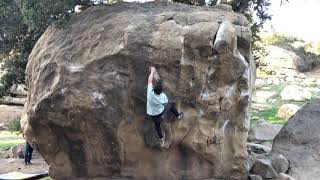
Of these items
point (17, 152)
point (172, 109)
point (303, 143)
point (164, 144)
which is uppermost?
point (172, 109)

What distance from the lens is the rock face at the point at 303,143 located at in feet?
37.3

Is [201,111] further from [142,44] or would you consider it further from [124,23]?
[124,23]

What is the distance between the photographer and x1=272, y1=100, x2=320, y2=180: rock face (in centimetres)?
1138

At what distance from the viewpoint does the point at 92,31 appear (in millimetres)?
10430

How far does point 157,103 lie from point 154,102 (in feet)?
0.21

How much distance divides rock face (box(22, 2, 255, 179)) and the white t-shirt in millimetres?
449

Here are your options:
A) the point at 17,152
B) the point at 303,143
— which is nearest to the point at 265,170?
the point at 303,143

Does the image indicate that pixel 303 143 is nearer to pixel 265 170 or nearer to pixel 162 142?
pixel 265 170

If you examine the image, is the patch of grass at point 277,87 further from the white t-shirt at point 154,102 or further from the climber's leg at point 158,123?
the white t-shirt at point 154,102

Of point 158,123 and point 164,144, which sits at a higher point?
point 158,123

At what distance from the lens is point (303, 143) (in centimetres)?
1214

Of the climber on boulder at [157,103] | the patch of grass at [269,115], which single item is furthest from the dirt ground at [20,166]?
the patch of grass at [269,115]

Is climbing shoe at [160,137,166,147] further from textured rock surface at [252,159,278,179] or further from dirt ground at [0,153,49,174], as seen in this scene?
dirt ground at [0,153,49,174]

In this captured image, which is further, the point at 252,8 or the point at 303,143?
the point at 252,8
